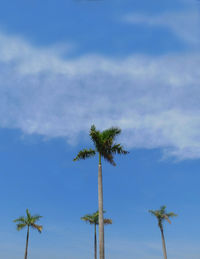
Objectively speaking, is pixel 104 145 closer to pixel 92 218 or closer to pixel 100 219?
pixel 100 219

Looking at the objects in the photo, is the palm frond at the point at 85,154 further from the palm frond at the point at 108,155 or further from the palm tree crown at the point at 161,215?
the palm tree crown at the point at 161,215

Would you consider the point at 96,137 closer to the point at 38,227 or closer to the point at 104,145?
the point at 104,145

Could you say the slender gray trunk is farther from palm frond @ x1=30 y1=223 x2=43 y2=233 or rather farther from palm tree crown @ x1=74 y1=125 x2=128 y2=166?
palm frond @ x1=30 y1=223 x2=43 y2=233

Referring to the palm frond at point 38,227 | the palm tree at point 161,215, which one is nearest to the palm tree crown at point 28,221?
the palm frond at point 38,227

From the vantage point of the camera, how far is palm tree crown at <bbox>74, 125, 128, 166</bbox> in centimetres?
2744

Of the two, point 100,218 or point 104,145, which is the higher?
point 104,145

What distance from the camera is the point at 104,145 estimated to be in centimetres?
2745

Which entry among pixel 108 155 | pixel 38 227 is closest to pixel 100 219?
pixel 108 155

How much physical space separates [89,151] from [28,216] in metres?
27.5

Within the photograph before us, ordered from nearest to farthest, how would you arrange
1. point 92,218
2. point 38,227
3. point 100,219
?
point 100,219, point 38,227, point 92,218

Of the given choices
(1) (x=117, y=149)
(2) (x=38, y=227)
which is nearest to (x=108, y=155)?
(1) (x=117, y=149)

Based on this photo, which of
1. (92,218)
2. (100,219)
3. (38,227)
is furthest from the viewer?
(92,218)

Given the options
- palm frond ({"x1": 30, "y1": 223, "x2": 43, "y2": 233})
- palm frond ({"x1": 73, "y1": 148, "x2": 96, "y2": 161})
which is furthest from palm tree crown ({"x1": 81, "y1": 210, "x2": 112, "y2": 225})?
palm frond ({"x1": 73, "y1": 148, "x2": 96, "y2": 161})

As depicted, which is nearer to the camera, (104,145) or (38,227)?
(104,145)
